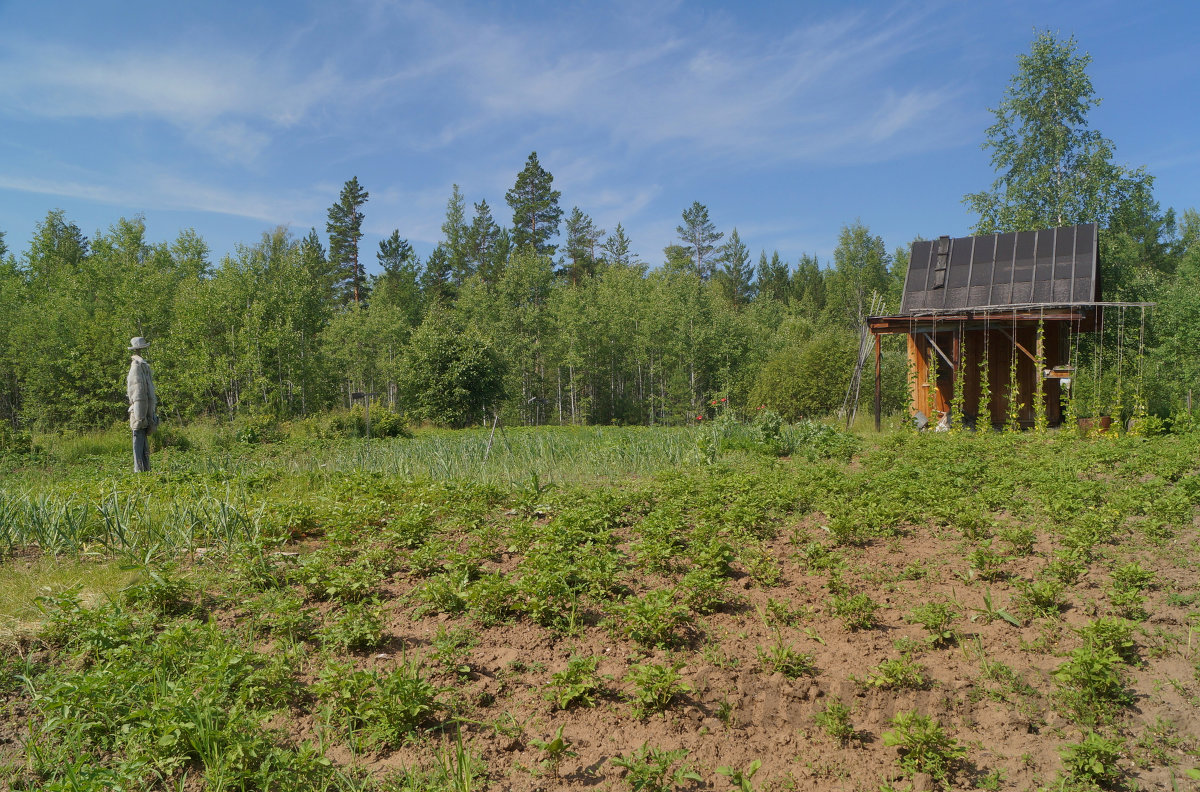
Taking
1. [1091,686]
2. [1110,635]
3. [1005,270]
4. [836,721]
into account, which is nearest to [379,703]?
[836,721]

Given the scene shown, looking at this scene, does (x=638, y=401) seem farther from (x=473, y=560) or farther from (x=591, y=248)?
(x=473, y=560)

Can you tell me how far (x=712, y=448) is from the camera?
29.1 feet

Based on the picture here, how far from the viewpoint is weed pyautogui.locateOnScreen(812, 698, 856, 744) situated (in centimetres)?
282

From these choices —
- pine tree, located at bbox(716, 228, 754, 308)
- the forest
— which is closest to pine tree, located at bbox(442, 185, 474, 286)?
the forest

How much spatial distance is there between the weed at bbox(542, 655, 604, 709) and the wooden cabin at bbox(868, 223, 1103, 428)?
1213cm

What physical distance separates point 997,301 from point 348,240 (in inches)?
1417

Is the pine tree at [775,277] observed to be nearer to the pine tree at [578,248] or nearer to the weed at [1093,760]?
the pine tree at [578,248]

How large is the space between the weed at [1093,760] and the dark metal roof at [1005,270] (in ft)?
41.8

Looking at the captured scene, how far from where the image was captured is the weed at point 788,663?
3184mm

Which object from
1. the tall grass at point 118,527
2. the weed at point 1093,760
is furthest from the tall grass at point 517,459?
the weed at point 1093,760

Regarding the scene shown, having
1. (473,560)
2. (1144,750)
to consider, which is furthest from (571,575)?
(1144,750)

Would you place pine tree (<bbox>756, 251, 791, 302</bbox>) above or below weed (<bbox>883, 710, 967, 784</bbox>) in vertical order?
above

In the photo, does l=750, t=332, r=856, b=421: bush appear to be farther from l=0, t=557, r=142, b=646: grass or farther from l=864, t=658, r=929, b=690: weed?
l=0, t=557, r=142, b=646: grass

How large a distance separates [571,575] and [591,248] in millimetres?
42519
